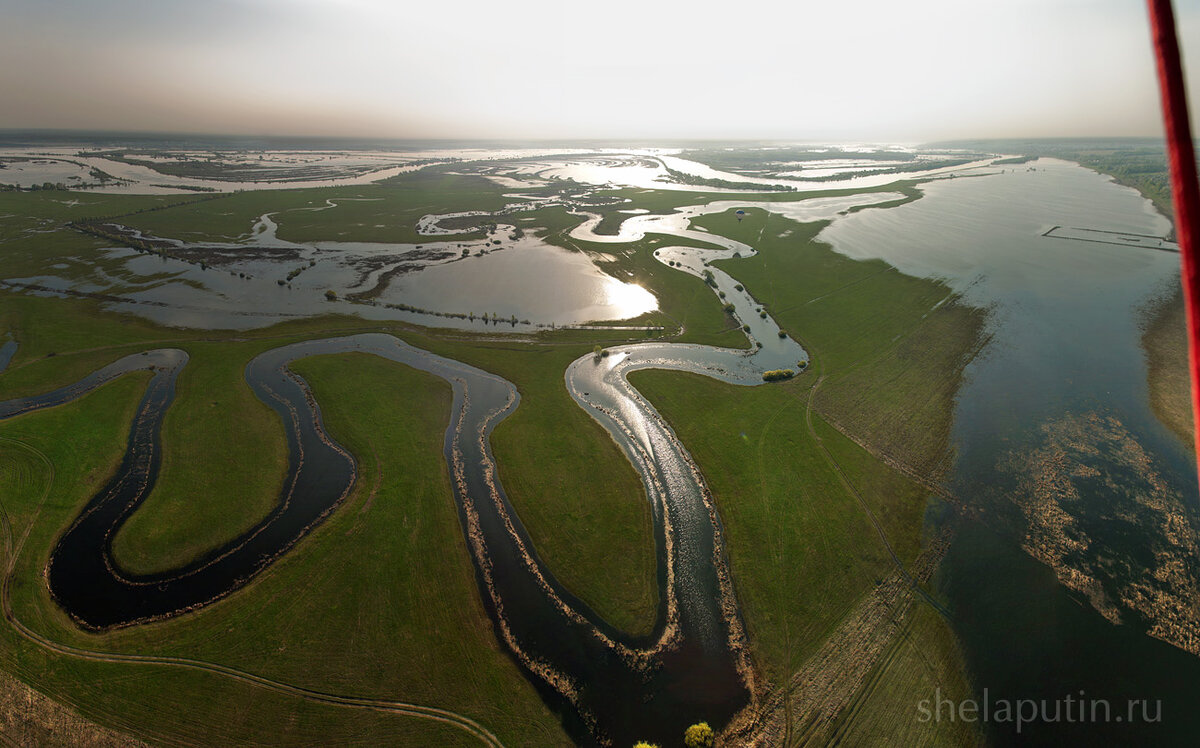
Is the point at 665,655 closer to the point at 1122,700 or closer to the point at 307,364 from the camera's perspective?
the point at 1122,700

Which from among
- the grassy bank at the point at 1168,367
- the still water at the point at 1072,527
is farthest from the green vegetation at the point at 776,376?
the grassy bank at the point at 1168,367

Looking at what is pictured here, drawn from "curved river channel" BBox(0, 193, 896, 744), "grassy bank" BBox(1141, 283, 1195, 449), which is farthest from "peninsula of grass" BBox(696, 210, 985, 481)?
"grassy bank" BBox(1141, 283, 1195, 449)

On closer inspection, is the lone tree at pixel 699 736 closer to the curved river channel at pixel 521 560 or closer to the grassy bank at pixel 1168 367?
the curved river channel at pixel 521 560

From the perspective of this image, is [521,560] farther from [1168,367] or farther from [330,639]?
[1168,367]

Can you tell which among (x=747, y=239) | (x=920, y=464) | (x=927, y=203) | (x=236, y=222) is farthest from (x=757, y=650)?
(x=927, y=203)

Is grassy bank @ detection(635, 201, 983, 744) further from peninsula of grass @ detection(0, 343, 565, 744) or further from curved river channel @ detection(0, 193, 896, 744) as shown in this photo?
peninsula of grass @ detection(0, 343, 565, 744)

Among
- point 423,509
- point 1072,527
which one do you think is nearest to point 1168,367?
point 1072,527
